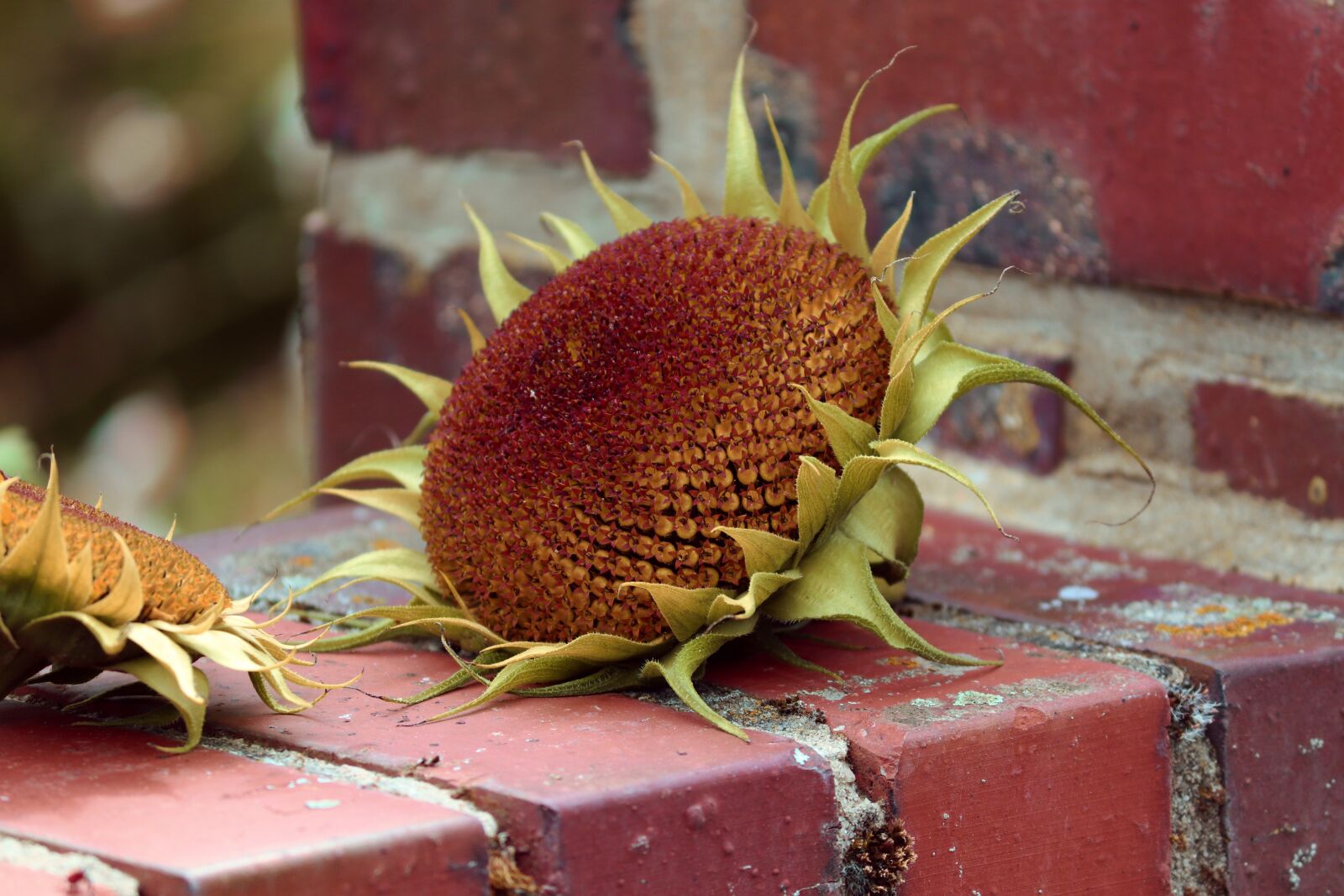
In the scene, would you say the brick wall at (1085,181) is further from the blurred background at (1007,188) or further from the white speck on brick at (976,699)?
the white speck on brick at (976,699)

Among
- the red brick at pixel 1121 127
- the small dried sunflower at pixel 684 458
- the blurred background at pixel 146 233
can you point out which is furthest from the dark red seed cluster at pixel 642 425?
the blurred background at pixel 146 233

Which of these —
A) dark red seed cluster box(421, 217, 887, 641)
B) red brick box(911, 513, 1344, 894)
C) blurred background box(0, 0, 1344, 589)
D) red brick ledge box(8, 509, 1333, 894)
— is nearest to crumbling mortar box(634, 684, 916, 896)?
red brick ledge box(8, 509, 1333, 894)

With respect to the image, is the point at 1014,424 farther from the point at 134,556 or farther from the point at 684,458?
the point at 134,556

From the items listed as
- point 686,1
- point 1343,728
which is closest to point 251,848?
point 1343,728

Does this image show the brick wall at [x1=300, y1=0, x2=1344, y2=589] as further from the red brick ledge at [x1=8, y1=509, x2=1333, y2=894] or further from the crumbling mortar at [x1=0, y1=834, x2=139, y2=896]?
the crumbling mortar at [x1=0, y1=834, x2=139, y2=896]

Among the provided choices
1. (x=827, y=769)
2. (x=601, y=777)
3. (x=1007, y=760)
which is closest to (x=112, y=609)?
(x=601, y=777)

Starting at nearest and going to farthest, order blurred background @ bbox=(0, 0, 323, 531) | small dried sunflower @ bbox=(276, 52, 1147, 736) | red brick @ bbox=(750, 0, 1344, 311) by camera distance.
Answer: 1. small dried sunflower @ bbox=(276, 52, 1147, 736)
2. red brick @ bbox=(750, 0, 1344, 311)
3. blurred background @ bbox=(0, 0, 323, 531)
